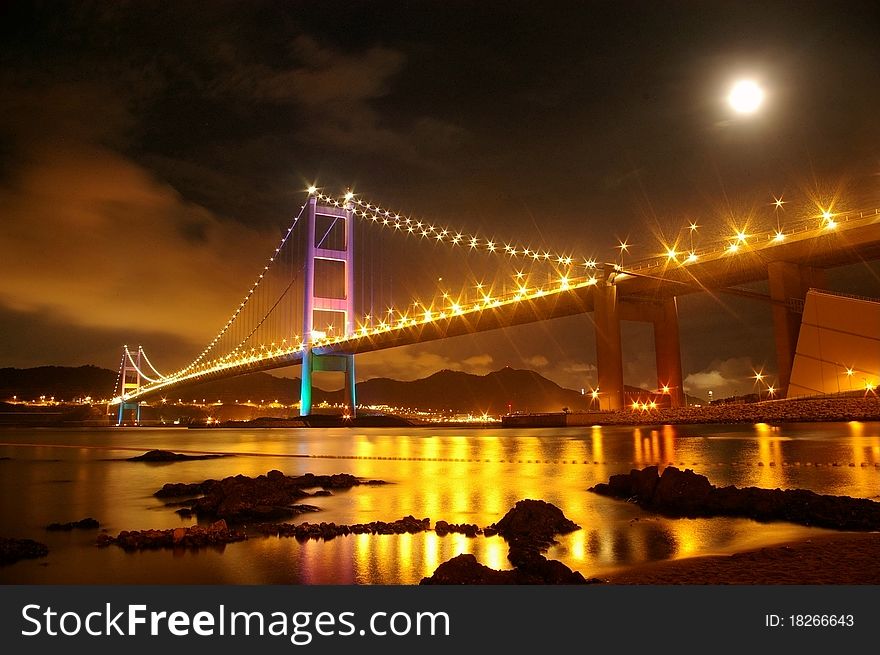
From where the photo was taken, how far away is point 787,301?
87.9ft

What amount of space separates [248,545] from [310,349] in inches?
1526

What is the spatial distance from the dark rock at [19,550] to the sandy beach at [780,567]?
5.13 m

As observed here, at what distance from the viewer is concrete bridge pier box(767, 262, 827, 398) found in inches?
1043

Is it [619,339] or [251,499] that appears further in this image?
[619,339]

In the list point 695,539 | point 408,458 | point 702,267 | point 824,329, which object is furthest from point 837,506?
point 702,267

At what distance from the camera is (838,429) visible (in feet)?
74.1

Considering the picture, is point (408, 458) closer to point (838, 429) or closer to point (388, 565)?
point (388, 565)

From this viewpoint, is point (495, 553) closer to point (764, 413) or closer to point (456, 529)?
point (456, 529)

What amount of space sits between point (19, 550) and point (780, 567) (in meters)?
6.32

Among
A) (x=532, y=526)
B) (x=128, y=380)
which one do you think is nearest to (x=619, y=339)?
(x=532, y=526)

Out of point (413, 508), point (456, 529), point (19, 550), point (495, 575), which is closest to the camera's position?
point (495, 575)

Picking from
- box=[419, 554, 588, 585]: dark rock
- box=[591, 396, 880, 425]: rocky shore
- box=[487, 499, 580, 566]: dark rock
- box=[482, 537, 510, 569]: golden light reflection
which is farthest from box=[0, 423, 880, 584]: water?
box=[591, 396, 880, 425]: rocky shore

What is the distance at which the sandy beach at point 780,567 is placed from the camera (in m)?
3.92

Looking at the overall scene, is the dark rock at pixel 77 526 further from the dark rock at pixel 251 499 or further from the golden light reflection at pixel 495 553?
the golden light reflection at pixel 495 553
